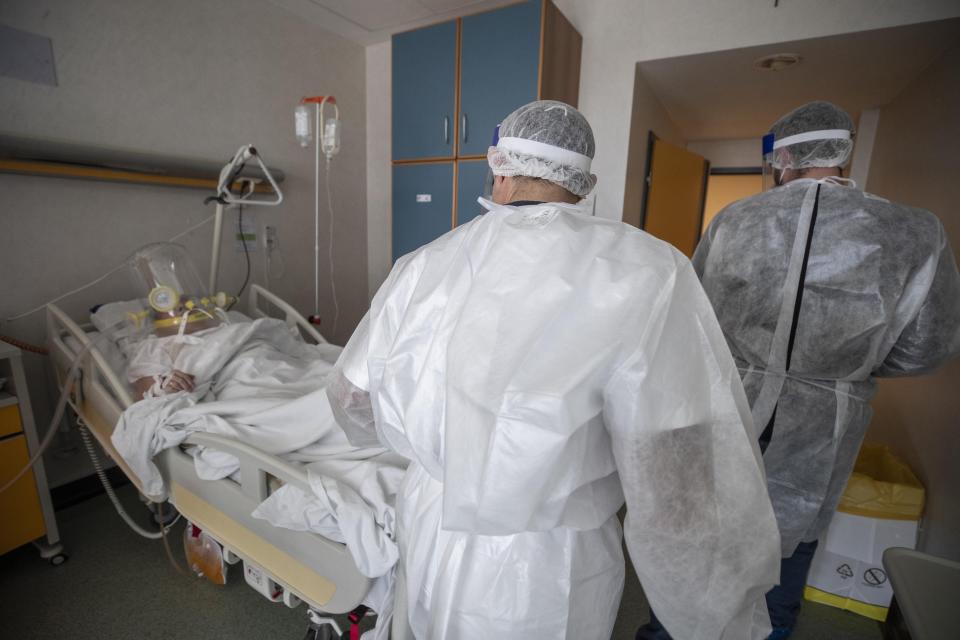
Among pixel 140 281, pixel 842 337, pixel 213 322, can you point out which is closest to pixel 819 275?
pixel 842 337

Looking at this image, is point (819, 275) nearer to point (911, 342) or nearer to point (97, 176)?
point (911, 342)

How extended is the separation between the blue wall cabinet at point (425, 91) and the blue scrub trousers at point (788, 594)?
2310 mm

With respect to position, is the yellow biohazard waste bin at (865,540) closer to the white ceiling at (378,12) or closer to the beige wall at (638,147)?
the beige wall at (638,147)

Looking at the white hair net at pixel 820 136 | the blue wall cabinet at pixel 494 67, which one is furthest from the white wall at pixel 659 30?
the white hair net at pixel 820 136

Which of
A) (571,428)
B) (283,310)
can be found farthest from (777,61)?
(283,310)

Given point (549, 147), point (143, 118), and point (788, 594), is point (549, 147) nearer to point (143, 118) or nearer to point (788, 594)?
point (788, 594)

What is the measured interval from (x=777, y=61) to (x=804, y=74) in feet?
0.88

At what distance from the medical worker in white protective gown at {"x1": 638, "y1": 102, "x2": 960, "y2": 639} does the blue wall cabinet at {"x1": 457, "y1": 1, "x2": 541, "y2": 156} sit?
1215 millimetres

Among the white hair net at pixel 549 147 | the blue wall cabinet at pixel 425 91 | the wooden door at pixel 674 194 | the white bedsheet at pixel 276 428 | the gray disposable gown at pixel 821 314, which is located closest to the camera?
the white hair net at pixel 549 147

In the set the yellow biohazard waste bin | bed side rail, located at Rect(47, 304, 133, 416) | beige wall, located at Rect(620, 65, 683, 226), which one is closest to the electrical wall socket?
bed side rail, located at Rect(47, 304, 133, 416)

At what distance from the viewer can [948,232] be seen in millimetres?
1768

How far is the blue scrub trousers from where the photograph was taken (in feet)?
4.60

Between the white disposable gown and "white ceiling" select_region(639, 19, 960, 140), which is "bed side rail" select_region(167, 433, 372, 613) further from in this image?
"white ceiling" select_region(639, 19, 960, 140)

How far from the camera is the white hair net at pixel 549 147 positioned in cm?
87
